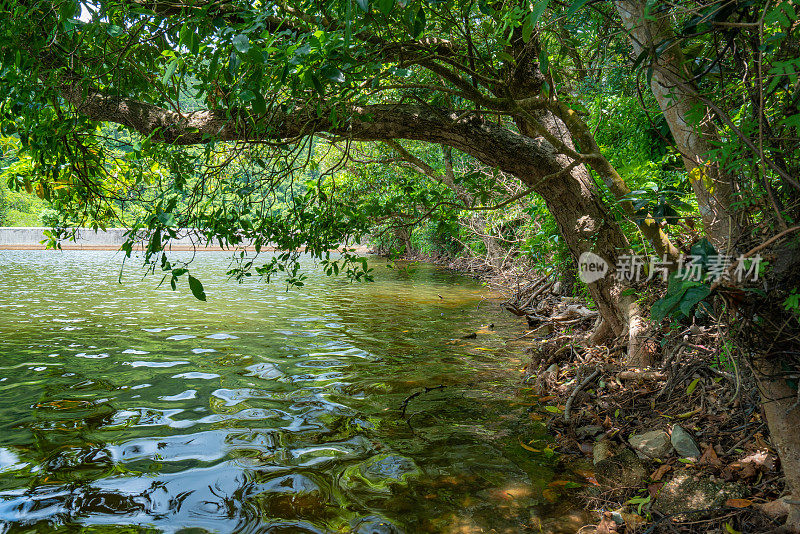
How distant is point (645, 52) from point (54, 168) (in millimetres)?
3961

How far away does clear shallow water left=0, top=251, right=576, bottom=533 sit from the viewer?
289 centimetres

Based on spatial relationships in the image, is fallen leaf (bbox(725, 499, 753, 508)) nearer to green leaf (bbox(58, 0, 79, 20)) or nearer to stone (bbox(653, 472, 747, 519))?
stone (bbox(653, 472, 747, 519))

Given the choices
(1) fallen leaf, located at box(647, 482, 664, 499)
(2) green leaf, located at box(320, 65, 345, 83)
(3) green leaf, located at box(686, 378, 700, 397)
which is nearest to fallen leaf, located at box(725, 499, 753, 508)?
(1) fallen leaf, located at box(647, 482, 664, 499)

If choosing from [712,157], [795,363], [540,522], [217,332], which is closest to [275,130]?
[712,157]

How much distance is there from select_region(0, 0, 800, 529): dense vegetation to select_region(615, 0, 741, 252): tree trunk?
1 cm

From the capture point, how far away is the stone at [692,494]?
2654 mm

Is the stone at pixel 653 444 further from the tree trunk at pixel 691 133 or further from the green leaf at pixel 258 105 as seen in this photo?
the green leaf at pixel 258 105

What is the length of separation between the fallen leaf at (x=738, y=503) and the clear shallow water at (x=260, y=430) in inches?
35.3

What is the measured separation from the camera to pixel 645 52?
7.77ft

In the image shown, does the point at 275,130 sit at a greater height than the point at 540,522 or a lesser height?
greater

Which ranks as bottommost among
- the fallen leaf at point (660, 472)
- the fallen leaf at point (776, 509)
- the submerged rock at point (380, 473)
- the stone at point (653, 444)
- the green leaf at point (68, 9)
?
the submerged rock at point (380, 473)

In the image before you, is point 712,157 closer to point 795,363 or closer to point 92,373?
point 795,363

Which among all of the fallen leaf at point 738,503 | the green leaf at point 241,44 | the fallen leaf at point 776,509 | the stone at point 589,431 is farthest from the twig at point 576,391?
the green leaf at point 241,44

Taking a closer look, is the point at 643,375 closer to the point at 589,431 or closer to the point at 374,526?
the point at 589,431
